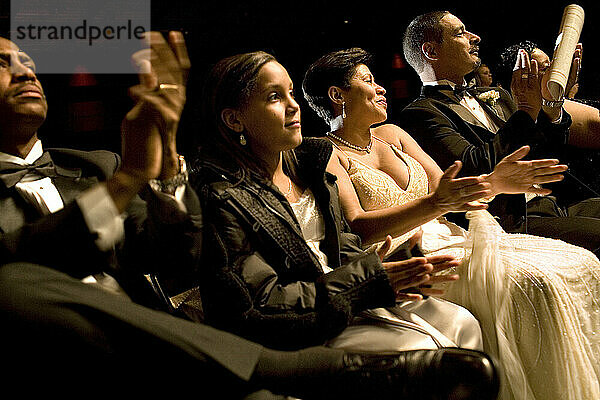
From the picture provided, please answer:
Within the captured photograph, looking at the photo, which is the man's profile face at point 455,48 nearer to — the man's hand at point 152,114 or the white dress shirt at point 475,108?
the white dress shirt at point 475,108

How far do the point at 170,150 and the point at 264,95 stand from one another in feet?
1.22

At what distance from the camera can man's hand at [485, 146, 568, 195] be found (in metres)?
1.71

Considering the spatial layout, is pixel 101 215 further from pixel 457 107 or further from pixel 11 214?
pixel 457 107

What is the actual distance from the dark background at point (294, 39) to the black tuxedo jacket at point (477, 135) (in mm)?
516

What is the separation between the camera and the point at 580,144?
2.52 meters

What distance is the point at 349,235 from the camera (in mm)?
1684

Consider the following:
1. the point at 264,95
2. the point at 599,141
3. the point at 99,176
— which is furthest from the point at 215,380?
the point at 599,141

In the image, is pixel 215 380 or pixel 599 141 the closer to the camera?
pixel 215 380

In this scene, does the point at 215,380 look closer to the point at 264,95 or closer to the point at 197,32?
the point at 264,95

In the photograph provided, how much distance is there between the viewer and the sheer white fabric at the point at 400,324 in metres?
1.38

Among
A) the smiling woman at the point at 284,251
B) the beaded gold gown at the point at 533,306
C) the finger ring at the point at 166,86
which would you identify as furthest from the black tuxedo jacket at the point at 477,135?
the finger ring at the point at 166,86

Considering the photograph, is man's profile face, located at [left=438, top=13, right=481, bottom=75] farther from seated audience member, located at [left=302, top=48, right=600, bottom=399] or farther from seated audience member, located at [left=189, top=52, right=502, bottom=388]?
seated audience member, located at [left=189, top=52, right=502, bottom=388]

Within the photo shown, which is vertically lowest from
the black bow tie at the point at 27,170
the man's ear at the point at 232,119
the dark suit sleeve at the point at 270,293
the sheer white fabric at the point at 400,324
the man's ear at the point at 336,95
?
the sheer white fabric at the point at 400,324

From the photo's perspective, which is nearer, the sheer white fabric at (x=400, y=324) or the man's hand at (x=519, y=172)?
the sheer white fabric at (x=400, y=324)
